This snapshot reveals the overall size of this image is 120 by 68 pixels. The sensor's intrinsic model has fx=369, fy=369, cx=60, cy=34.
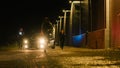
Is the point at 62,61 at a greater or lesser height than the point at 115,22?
lesser

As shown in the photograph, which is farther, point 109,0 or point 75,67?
point 109,0

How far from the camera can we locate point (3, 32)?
6675 centimetres

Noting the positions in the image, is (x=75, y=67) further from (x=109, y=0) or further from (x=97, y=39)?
(x=97, y=39)

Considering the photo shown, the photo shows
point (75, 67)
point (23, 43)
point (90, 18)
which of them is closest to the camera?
point (75, 67)

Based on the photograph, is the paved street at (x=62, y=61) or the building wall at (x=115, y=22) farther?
the building wall at (x=115, y=22)

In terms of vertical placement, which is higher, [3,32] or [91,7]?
[91,7]

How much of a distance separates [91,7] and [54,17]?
81.0 m

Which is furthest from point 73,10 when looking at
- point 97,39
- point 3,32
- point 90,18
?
point 97,39

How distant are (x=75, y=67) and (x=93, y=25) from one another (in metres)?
28.9

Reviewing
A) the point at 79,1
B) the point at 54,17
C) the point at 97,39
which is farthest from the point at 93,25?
the point at 54,17

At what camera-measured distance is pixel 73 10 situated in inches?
2704

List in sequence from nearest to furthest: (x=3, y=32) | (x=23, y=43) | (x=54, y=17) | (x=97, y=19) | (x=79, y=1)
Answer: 1. (x=97, y=19)
2. (x=23, y=43)
3. (x=79, y=1)
4. (x=3, y=32)
5. (x=54, y=17)

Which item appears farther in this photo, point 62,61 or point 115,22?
point 115,22

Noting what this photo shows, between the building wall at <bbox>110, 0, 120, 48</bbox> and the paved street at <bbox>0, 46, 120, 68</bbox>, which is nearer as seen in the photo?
the paved street at <bbox>0, 46, 120, 68</bbox>
